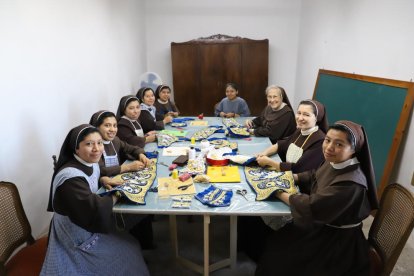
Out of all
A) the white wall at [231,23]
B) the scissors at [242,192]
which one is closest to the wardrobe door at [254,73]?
the white wall at [231,23]

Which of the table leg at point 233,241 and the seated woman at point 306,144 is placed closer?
the table leg at point 233,241

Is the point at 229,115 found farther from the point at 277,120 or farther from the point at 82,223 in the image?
the point at 82,223

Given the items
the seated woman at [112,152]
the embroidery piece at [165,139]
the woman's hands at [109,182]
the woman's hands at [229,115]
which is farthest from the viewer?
the woman's hands at [229,115]

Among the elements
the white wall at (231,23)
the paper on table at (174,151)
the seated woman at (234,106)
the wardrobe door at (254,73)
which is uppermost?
the white wall at (231,23)

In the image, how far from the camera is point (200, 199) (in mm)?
1930

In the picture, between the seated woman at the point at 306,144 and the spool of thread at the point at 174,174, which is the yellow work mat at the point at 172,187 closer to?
the spool of thread at the point at 174,174

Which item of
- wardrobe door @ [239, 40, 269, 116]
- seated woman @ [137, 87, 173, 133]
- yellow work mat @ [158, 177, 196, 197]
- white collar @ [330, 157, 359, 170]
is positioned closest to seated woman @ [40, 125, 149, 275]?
yellow work mat @ [158, 177, 196, 197]

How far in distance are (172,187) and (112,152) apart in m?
0.78

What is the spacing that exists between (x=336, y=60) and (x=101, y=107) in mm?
3586

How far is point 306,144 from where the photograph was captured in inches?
99.0

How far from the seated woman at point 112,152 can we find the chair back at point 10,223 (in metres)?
0.56

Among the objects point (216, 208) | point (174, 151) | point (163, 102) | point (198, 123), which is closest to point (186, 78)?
point (163, 102)

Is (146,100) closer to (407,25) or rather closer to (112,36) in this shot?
(112,36)

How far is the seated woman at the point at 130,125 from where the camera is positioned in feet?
10.2
